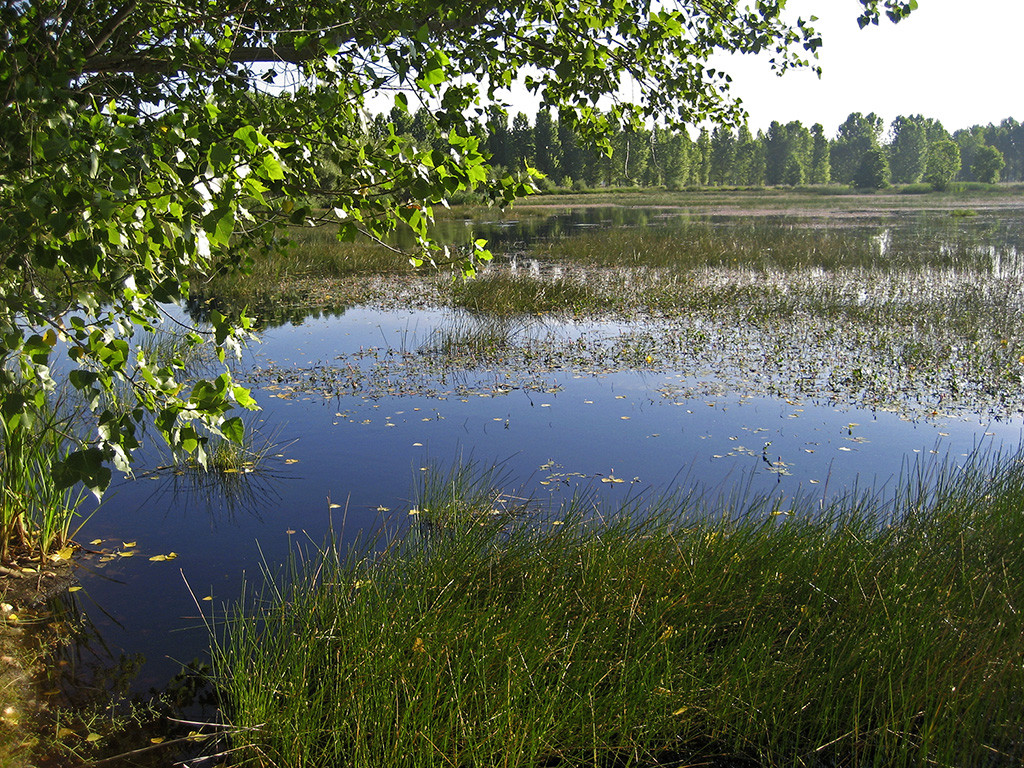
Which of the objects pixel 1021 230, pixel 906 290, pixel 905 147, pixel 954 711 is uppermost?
pixel 905 147

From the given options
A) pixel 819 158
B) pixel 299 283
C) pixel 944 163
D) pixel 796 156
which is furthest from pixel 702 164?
pixel 299 283

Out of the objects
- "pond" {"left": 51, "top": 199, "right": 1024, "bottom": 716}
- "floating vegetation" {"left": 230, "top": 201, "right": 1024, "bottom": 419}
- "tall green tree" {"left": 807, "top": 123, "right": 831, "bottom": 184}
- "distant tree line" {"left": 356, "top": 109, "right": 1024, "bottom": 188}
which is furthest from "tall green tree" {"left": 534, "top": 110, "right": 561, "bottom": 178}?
"pond" {"left": 51, "top": 199, "right": 1024, "bottom": 716}

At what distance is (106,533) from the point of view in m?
5.69

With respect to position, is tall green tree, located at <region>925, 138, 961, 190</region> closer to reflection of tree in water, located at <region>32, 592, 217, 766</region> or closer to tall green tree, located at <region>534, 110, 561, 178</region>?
tall green tree, located at <region>534, 110, 561, 178</region>

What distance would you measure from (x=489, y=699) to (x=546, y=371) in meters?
7.25

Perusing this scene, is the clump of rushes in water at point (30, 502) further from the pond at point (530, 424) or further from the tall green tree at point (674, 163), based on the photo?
the tall green tree at point (674, 163)

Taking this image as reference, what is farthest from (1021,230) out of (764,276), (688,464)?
(688,464)

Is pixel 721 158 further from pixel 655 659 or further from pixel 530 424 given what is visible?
pixel 655 659

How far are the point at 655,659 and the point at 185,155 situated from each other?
9.07ft

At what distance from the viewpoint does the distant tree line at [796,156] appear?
82312 mm

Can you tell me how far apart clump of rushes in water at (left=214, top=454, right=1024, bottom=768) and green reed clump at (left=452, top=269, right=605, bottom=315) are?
1003 cm

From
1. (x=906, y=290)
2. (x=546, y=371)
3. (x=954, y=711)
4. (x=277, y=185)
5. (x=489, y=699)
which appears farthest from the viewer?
(x=906, y=290)

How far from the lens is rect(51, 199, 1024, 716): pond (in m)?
5.21

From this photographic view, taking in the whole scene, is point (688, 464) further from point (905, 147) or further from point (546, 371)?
point (905, 147)
